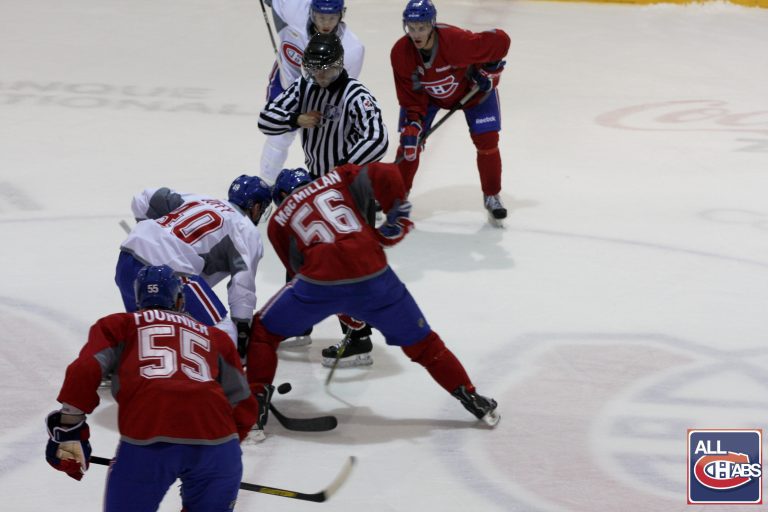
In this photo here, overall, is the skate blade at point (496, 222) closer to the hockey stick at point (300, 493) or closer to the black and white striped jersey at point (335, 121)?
the black and white striped jersey at point (335, 121)

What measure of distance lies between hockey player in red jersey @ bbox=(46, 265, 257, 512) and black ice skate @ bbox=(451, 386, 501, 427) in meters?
1.04

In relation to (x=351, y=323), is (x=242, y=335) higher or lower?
higher

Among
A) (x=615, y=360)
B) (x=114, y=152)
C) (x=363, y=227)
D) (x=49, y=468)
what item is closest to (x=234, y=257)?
(x=363, y=227)

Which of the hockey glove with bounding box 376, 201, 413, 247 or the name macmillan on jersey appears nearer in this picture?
the hockey glove with bounding box 376, 201, 413, 247

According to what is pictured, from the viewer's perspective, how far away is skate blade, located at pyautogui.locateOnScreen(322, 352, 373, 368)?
3885 millimetres

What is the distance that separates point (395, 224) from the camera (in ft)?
11.1

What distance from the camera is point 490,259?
492 centimetres

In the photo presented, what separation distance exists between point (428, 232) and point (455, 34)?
0.90 m

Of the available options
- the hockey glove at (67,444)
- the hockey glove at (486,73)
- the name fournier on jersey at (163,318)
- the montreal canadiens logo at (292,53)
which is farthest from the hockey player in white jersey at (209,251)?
the hockey glove at (486,73)

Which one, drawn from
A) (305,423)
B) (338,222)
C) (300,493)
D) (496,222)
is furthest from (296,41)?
(300,493)

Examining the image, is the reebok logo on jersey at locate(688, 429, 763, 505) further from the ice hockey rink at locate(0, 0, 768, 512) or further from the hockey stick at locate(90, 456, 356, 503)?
the hockey stick at locate(90, 456, 356, 503)

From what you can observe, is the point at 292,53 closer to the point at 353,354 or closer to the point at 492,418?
the point at 353,354

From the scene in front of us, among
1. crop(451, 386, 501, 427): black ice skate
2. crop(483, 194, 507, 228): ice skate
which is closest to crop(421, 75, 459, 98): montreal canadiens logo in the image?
crop(483, 194, 507, 228): ice skate

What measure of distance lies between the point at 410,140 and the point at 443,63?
366 mm
